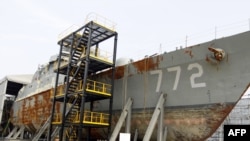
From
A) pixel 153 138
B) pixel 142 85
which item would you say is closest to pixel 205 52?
pixel 142 85

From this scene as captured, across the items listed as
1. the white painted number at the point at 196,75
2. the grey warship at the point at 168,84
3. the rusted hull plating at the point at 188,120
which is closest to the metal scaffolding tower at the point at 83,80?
the grey warship at the point at 168,84

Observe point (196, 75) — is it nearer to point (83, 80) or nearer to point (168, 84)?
point (168, 84)

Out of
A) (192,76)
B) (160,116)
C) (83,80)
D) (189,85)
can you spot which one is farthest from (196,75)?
(83,80)

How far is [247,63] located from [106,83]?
1169cm

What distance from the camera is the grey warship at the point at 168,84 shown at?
15.1 m

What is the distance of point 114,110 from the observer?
21672 millimetres

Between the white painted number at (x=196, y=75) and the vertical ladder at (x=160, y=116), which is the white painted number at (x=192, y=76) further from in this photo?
the vertical ladder at (x=160, y=116)

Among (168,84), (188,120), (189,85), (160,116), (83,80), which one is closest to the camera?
(188,120)

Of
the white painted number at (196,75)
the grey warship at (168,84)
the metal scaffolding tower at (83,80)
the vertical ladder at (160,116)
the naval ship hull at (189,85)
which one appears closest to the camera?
the naval ship hull at (189,85)

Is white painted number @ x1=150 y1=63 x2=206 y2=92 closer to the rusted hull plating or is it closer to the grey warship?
the grey warship

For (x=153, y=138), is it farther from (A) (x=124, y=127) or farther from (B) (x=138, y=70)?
(B) (x=138, y=70)

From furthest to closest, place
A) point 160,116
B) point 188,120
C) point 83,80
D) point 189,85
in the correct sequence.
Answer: point 83,80 < point 160,116 < point 189,85 < point 188,120

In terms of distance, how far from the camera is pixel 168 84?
58.7 ft

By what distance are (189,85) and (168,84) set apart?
166 cm
